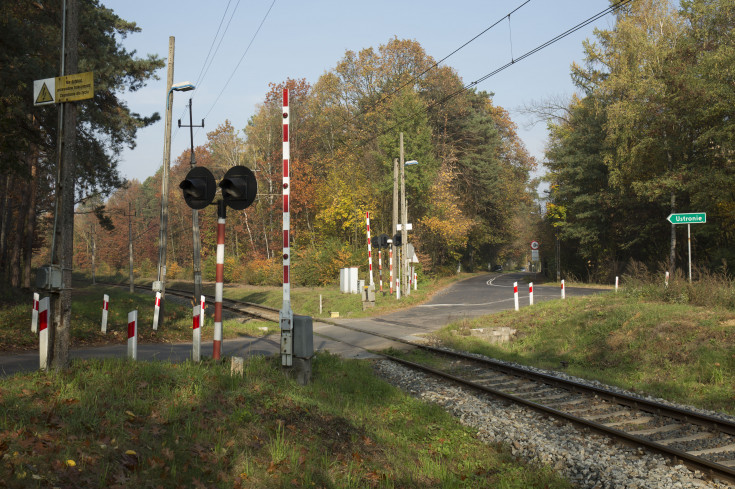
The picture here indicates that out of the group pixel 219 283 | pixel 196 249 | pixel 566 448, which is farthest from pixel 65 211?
pixel 196 249

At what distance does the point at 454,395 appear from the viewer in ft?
31.6

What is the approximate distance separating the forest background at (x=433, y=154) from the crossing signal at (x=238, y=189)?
898 cm

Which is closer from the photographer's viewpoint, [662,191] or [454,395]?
[454,395]

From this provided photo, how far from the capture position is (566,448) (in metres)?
6.78

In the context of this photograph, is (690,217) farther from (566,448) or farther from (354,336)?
(566,448)

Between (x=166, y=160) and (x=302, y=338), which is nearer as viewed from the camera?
(x=302, y=338)

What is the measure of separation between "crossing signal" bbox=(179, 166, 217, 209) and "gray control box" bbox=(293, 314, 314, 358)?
2306 mm

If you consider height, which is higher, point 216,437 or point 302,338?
point 302,338

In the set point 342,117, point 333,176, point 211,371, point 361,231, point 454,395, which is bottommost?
point 454,395

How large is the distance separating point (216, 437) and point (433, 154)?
149ft

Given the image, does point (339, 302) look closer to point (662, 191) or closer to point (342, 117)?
point (662, 191)

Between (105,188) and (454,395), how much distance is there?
2291 cm

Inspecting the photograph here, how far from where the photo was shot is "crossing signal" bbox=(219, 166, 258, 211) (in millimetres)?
8602

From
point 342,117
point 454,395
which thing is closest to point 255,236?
point 342,117
